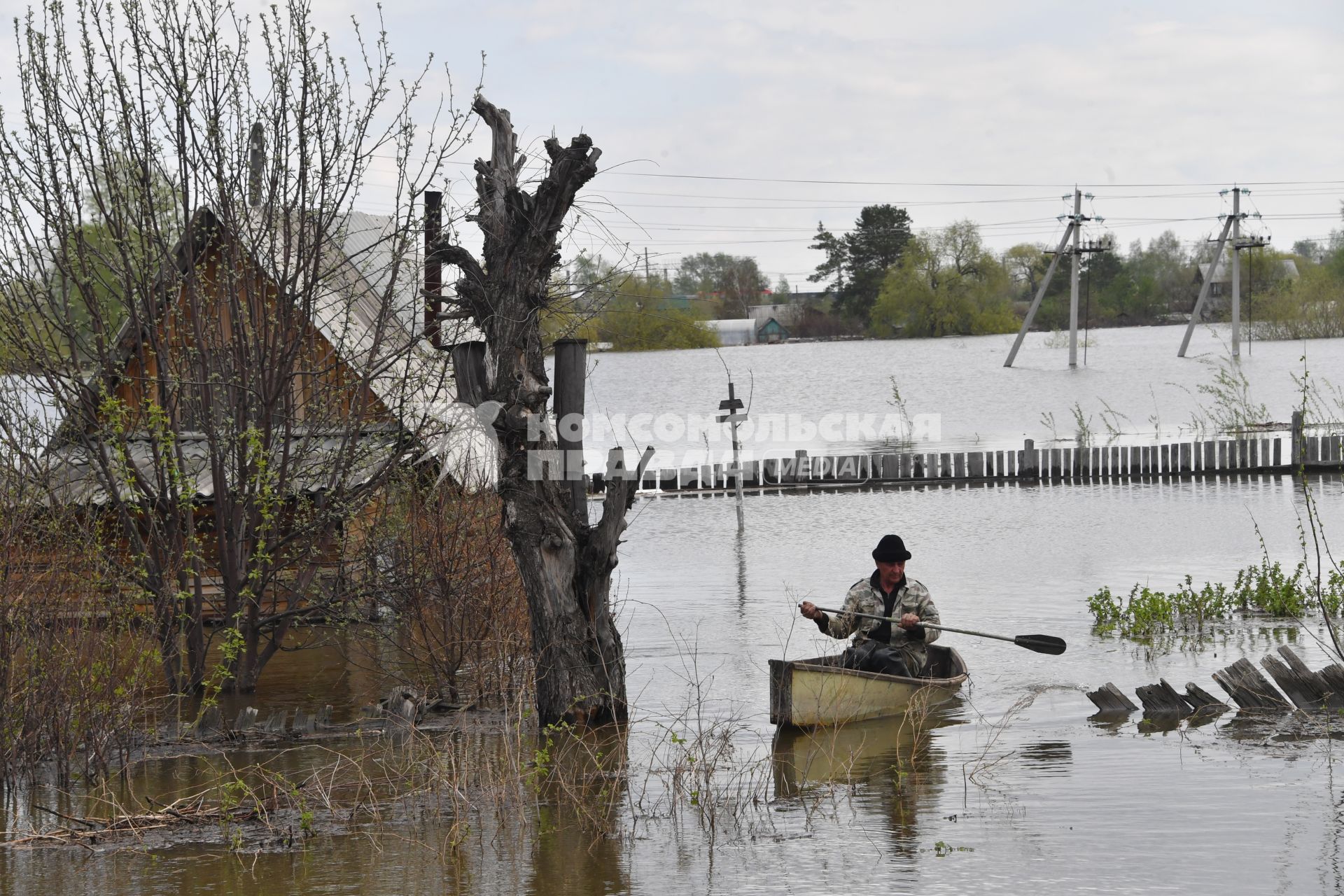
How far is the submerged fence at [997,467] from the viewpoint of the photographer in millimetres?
36781

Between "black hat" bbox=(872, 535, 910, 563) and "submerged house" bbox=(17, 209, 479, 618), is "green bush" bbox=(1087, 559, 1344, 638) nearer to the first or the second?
"black hat" bbox=(872, 535, 910, 563)

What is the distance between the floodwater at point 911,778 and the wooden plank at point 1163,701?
24cm

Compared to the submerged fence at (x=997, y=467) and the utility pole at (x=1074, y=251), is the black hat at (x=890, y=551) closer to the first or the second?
the submerged fence at (x=997, y=467)

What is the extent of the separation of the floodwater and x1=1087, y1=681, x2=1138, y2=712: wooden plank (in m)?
0.22

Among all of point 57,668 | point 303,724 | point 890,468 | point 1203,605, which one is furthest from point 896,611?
point 890,468

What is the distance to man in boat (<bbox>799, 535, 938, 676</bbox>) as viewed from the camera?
43.5 ft

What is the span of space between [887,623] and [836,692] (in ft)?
4.24

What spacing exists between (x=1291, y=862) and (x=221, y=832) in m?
7.05

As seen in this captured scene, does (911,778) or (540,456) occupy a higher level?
(540,456)

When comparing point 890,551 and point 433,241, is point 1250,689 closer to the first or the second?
point 890,551

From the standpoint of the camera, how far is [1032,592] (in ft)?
68.9

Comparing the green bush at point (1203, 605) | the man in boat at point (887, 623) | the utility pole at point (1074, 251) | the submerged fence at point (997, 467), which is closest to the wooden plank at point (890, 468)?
the submerged fence at point (997, 467)

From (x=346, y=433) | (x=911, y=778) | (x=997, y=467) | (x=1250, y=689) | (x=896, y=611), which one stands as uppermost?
(x=346, y=433)

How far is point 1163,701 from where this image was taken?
1270 centimetres
